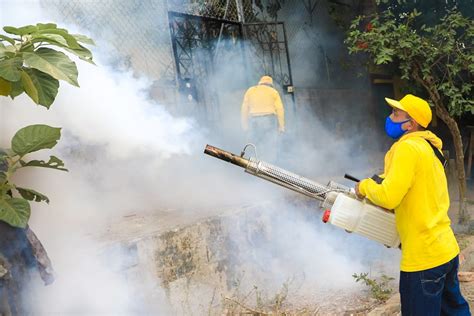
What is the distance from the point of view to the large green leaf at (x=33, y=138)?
2491mm

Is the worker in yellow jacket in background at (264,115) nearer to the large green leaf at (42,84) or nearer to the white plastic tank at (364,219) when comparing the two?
the white plastic tank at (364,219)

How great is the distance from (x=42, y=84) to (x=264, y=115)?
5.84 metres

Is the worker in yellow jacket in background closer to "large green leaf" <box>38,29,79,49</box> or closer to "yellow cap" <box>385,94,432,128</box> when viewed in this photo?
"yellow cap" <box>385,94,432,128</box>

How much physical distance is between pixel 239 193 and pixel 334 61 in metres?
6.54

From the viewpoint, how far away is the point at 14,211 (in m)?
2.44

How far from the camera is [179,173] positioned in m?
7.47

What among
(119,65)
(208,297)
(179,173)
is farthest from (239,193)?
(119,65)

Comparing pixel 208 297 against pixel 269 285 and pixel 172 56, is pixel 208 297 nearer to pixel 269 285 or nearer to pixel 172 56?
pixel 269 285

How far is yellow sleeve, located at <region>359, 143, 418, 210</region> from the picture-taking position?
114 inches

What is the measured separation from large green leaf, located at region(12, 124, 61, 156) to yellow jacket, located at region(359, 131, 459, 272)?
195 centimetres

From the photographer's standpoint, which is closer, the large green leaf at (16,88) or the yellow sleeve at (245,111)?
the large green leaf at (16,88)

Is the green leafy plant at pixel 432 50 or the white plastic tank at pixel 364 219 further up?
the green leafy plant at pixel 432 50

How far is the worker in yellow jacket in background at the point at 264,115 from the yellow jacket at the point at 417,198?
15.9ft

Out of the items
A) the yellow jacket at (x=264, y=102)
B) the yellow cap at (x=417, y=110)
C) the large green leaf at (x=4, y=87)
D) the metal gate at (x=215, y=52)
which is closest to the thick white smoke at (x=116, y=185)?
the metal gate at (x=215, y=52)
